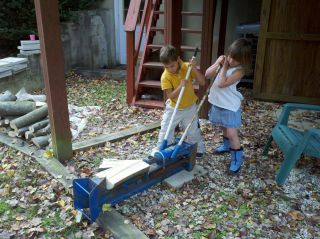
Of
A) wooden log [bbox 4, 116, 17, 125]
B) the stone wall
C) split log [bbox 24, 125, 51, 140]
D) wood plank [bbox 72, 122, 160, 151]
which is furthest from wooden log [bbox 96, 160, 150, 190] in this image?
the stone wall

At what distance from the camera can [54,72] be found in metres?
3.51

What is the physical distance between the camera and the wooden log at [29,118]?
442 centimetres

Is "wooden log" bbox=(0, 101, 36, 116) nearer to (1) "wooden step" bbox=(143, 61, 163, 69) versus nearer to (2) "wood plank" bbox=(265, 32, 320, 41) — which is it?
(1) "wooden step" bbox=(143, 61, 163, 69)

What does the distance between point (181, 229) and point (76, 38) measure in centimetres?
635

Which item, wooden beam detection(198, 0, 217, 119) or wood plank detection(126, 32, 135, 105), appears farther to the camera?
wood plank detection(126, 32, 135, 105)

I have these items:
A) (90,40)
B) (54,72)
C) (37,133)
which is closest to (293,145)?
(54,72)

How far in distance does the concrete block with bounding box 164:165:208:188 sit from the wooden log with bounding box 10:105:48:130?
2.07m

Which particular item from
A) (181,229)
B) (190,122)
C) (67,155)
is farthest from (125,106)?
(181,229)

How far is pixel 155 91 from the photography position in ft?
21.3

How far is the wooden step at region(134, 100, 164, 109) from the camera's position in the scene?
18.9 feet

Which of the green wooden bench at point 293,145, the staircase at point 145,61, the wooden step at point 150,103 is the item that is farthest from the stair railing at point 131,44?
the green wooden bench at point 293,145

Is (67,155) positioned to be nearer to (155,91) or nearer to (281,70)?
(155,91)

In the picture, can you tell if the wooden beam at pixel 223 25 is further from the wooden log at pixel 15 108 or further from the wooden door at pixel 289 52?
the wooden log at pixel 15 108

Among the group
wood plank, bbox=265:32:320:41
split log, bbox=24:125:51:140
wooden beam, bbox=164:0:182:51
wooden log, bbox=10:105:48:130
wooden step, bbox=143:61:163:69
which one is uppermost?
wooden beam, bbox=164:0:182:51
